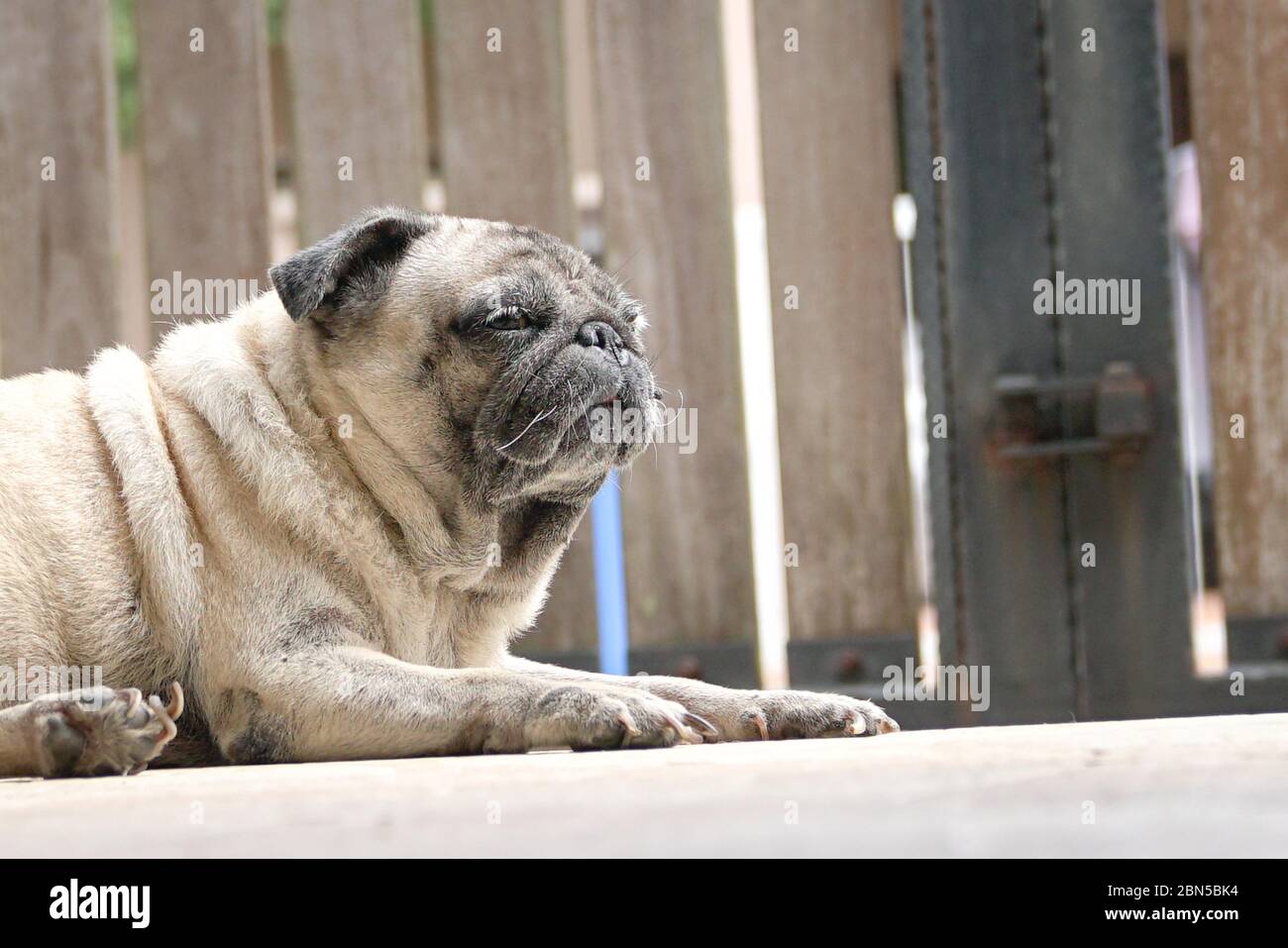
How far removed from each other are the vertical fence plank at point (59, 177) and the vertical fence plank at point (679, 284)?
1772 millimetres

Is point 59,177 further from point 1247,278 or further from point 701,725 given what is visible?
point 1247,278

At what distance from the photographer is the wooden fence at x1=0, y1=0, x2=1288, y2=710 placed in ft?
15.3

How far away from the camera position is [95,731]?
2582 millimetres

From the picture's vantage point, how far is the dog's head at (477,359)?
3350 millimetres

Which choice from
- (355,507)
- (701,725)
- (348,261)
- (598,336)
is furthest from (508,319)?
(701,725)

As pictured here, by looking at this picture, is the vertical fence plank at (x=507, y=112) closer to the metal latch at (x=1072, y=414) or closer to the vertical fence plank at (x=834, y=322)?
the vertical fence plank at (x=834, y=322)

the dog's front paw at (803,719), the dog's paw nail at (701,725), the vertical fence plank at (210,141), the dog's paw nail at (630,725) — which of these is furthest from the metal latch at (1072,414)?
the vertical fence plank at (210,141)

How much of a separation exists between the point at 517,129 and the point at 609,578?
5.36 ft

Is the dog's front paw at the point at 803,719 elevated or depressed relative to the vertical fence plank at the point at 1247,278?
depressed

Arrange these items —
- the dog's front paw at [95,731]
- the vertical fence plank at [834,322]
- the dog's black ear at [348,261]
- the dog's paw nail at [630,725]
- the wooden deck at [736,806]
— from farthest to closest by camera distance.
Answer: the vertical fence plank at [834,322] < the dog's black ear at [348,261] < the dog's paw nail at [630,725] < the dog's front paw at [95,731] < the wooden deck at [736,806]

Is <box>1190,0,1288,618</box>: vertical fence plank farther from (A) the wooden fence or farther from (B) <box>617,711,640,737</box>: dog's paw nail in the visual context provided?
→ (B) <box>617,711,640,737</box>: dog's paw nail

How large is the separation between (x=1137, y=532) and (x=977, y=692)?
0.77m
